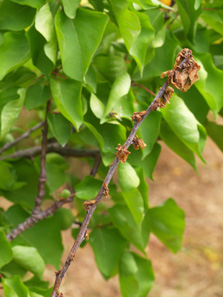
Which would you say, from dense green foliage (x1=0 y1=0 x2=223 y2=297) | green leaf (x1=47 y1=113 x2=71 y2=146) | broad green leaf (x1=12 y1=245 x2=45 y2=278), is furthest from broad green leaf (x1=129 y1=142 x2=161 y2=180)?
broad green leaf (x1=12 y1=245 x2=45 y2=278)

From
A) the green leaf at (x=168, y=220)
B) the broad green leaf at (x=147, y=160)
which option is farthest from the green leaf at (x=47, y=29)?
the green leaf at (x=168, y=220)

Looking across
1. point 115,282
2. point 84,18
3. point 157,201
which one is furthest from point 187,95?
point 157,201

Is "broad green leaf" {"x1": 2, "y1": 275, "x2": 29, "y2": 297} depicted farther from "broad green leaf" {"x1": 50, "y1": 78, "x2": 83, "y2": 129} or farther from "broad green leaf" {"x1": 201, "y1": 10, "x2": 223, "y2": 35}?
"broad green leaf" {"x1": 201, "y1": 10, "x2": 223, "y2": 35}

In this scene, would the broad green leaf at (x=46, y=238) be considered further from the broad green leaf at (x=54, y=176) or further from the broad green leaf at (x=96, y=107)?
the broad green leaf at (x=96, y=107)

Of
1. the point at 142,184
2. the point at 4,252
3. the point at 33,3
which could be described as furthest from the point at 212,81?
the point at 4,252

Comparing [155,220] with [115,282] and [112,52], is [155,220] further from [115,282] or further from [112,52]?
[115,282]

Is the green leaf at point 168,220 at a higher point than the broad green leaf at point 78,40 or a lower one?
lower
